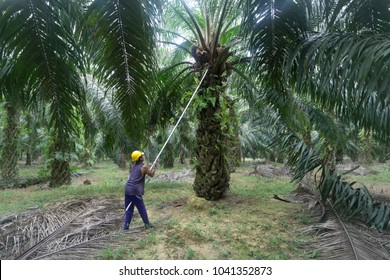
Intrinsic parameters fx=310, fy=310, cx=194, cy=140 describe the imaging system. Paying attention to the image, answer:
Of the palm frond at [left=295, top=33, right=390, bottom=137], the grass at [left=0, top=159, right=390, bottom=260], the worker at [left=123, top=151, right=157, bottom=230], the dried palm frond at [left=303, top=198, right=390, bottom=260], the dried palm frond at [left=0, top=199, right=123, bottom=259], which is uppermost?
the palm frond at [left=295, top=33, right=390, bottom=137]

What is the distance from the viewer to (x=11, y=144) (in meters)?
11.7

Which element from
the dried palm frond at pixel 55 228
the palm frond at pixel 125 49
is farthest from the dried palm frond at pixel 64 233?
the palm frond at pixel 125 49

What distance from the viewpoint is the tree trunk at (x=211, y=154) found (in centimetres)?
656

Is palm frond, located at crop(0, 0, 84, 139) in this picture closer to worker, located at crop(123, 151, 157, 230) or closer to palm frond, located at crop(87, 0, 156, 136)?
palm frond, located at crop(87, 0, 156, 136)

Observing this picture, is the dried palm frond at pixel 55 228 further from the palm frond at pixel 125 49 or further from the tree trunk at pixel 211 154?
the tree trunk at pixel 211 154

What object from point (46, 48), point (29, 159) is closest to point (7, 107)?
point (46, 48)

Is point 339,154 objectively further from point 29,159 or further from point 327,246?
point 29,159

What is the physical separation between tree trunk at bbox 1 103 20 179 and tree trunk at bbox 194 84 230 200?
8.22 m

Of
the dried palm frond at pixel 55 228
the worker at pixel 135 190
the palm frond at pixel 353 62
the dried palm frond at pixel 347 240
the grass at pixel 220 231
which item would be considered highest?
the palm frond at pixel 353 62

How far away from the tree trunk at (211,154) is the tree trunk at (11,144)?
8216 mm

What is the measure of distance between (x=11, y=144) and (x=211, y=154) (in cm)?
892

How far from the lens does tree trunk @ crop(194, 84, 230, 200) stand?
21.5 feet

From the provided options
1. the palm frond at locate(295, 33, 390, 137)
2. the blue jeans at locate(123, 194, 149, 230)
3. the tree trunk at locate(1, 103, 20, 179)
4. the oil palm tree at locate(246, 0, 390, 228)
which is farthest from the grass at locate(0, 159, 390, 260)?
the tree trunk at locate(1, 103, 20, 179)

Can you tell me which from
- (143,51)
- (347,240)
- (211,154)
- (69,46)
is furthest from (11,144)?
(347,240)
